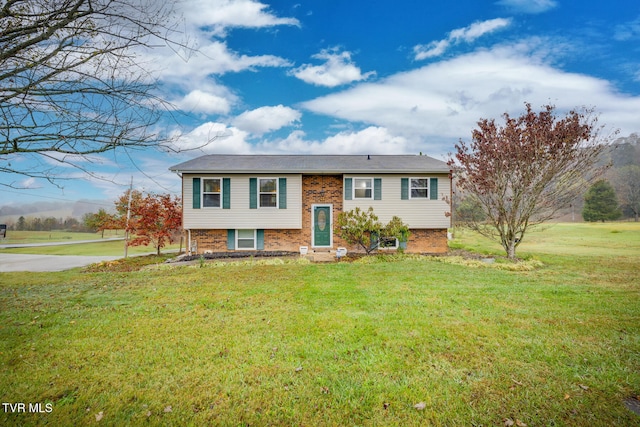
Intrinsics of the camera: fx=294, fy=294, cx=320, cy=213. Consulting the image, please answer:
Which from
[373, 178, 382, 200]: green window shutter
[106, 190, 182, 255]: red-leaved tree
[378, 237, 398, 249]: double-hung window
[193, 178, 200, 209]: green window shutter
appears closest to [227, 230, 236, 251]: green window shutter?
[193, 178, 200, 209]: green window shutter

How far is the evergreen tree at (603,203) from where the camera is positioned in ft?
108

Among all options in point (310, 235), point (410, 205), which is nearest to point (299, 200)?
point (310, 235)

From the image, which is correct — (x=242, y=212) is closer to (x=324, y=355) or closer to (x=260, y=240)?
(x=260, y=240)

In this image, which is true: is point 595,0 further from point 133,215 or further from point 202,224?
point 133,215

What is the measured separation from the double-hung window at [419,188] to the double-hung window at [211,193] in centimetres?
954

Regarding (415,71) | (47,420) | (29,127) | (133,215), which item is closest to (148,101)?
(29,127)

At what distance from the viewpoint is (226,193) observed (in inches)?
560

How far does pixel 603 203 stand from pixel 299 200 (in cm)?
3806

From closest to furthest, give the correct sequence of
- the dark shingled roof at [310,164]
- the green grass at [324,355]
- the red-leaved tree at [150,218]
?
1. the green grass at [324,355]
2. the dark shingled roof at [310,164]
3. the red-leaved tree at [150,218]

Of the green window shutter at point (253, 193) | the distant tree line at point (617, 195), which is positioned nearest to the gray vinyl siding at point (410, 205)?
the green window shutter at point (253, 193)

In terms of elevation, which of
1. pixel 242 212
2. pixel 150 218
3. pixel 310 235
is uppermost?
pixel 242 212

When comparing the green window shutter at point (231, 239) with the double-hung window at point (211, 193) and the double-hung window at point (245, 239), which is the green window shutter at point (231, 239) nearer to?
the double-hung window at point (245, 239)

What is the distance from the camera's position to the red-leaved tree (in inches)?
597

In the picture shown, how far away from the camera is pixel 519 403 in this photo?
9.09 ft
